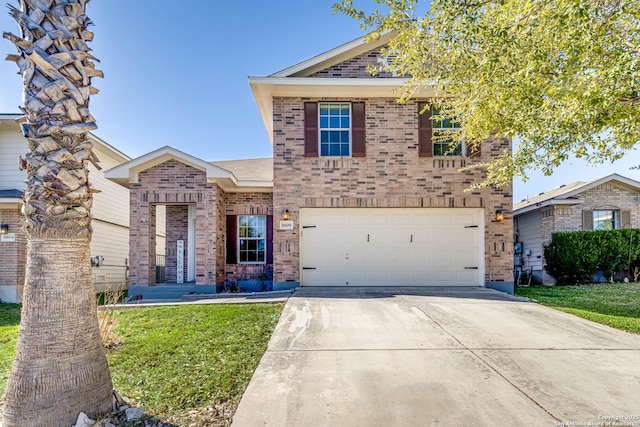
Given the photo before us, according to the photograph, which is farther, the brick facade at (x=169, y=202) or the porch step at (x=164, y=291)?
the brick facade at (x=169, y=202)

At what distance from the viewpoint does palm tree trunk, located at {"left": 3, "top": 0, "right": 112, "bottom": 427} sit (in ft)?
9.57

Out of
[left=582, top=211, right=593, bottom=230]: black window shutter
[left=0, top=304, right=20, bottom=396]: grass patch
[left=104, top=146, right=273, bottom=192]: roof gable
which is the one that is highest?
[left=104, top=146, right=273, bottom=192]: roof gable

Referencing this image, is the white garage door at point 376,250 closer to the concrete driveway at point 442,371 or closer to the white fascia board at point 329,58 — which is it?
the concrete driveway at point 442,371

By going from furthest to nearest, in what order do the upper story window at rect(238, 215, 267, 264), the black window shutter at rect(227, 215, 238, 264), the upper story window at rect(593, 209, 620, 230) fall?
the upper story window at rect(593, 209, 620, 230) → the upper story window at rect(238, 215, 267, 264) → the black window shutter at rect(227, 215, 238, 264)

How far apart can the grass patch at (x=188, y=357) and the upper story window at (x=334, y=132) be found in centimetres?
469

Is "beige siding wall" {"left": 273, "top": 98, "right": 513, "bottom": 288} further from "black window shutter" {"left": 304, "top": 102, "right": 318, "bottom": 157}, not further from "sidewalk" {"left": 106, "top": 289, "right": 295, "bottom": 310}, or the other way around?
"sidewalk" {"left": 106, "top": 289, "right": 295, "bottom": 310}

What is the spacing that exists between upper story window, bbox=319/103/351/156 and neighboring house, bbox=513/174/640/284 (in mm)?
9473

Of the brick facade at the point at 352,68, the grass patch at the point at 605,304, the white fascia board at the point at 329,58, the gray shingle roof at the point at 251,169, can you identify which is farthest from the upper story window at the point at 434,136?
the gray shingle roof at the point at 251,169

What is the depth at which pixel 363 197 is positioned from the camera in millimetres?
10023

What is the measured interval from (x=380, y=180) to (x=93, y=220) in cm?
974

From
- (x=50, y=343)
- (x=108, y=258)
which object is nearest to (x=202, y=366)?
(x=50, y=343)

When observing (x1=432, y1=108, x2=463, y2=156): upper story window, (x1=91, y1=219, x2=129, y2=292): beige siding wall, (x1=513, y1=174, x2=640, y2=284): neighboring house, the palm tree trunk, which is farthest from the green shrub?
(x1=91, y1=219, x2=129, y2=292): beige siding wall

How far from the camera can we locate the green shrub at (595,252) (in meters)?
13.5

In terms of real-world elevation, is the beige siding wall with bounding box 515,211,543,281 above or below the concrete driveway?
above
